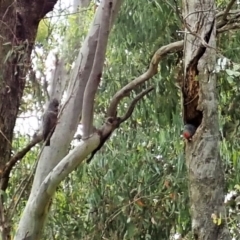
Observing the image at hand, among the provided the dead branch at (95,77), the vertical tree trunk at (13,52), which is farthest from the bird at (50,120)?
the vertical tree trunk at (13,52)

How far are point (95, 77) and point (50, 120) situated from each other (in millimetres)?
240

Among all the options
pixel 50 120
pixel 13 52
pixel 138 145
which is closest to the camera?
pixel 50 120

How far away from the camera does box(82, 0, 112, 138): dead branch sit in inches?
64.3

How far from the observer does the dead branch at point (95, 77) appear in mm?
1633

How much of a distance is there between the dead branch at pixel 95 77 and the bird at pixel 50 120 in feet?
0.41

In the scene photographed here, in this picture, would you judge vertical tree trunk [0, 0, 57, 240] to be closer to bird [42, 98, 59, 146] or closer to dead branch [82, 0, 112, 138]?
bird [42, 98, 59, 146]

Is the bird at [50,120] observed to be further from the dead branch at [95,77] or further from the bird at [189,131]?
the bird at [189,131]

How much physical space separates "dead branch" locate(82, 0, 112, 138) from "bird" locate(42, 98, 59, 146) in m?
0.13

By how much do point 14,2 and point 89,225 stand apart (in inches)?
52.0

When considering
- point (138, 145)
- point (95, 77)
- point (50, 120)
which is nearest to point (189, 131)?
point (95, 77)

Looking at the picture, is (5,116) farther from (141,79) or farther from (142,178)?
(142,178)

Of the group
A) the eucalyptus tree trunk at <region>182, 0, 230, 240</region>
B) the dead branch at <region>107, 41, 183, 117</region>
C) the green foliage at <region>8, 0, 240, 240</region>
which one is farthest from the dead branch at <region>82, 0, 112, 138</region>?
the green foliage at <region>8, 0, 240, 240</region>

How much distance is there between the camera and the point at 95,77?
163 centimetres

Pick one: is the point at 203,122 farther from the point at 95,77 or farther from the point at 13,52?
the point at 13,52
